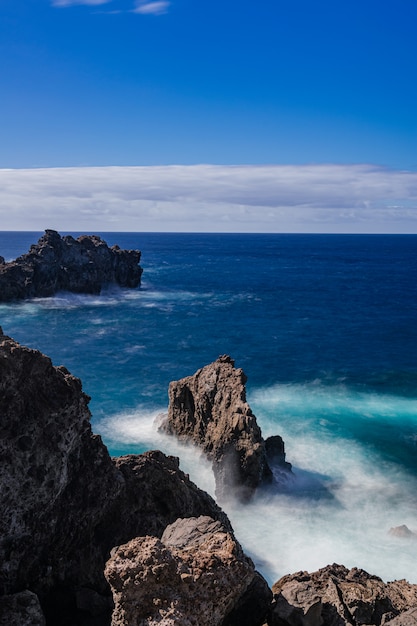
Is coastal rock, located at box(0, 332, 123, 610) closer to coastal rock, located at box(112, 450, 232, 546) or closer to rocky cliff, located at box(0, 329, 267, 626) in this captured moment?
rocky cliff, located at box(0, 329, 267, 626)

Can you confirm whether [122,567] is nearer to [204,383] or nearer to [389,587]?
[389,587]

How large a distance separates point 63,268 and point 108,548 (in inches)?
3730

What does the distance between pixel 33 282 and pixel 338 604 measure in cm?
9620

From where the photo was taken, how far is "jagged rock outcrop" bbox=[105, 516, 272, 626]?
1042 cm

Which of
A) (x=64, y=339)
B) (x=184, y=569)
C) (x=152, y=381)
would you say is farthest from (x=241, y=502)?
(x=64, y=339)

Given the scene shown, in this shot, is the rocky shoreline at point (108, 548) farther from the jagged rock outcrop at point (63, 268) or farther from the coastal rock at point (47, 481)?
the jagged rock outcrop at point (63, 268)

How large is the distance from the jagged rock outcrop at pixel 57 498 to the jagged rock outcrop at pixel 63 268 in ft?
289

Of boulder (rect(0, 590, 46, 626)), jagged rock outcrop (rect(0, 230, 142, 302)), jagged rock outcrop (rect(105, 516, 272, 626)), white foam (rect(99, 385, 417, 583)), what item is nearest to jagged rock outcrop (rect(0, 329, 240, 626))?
boulder (rect(0, 590, 46, 626))

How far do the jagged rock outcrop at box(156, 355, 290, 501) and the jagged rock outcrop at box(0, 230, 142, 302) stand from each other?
221 ft

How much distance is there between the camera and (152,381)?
183 ft

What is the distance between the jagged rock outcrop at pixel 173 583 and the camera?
1042 centimetres

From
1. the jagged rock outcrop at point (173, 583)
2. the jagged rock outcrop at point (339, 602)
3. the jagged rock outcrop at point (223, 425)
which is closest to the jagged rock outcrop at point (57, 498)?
the jagged rock outcrop at point (173, 583)

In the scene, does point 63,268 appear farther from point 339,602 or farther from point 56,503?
point 339,602

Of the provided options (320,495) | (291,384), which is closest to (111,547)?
(320,495)
